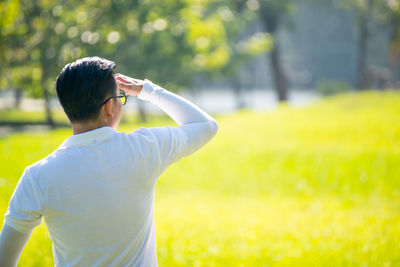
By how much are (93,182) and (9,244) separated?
0.38 meters

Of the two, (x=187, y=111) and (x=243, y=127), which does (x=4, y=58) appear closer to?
(x=187, y=111)

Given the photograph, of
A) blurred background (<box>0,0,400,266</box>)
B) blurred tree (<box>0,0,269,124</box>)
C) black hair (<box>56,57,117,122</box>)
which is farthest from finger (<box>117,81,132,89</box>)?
blurred tree (<box>0,0,269,124</box>)

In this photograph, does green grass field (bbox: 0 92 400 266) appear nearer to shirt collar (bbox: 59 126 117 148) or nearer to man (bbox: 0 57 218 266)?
man (bbox: 0 57 218 266)

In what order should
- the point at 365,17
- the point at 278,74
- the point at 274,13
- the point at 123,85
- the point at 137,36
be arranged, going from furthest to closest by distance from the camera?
the point at 365,17, the point at 278,74, the point at 274,13, the point at 137,36, the point at 123,85

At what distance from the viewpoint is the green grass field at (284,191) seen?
502 cm

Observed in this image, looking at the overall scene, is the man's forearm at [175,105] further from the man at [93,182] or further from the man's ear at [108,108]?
the man's ear at [108,108]

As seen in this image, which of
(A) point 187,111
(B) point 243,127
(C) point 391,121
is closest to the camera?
(A) point 187,111

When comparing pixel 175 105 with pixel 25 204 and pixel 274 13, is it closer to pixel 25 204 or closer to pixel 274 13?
pixel 25 204

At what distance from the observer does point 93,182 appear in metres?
1.55

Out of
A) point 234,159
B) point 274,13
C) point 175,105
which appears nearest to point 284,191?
point 234,159

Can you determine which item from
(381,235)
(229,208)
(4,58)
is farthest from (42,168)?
(4,58)

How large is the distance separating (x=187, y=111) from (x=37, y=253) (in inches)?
150

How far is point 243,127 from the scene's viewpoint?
16078 mm

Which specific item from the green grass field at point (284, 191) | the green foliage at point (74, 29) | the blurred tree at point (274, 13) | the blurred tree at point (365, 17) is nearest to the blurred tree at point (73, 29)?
the green foliage at point (74, 29)
